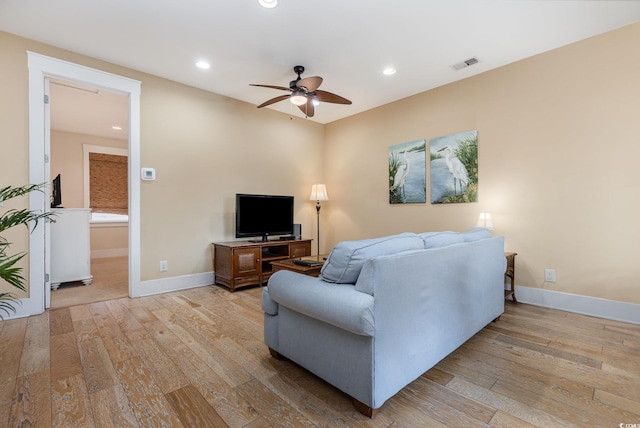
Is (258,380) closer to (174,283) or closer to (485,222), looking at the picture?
(174,283)

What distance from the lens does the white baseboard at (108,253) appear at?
5.95 m

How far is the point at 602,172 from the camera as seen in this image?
107 inches

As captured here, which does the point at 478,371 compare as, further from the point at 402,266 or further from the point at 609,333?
the point at 609,333

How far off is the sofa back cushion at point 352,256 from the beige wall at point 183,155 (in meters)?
2.76

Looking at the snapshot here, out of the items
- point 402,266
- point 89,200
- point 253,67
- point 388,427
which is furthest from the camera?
point 89,200

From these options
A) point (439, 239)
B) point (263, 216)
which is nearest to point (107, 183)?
point (263, 216)

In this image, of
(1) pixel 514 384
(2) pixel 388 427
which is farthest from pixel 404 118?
(2) pixel 388 427

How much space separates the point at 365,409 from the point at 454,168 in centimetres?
312

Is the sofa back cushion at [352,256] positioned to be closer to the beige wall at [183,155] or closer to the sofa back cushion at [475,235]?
the sofa back cushion at [475,235]

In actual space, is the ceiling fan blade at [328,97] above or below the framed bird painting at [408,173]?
above

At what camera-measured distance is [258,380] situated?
1.72 metres

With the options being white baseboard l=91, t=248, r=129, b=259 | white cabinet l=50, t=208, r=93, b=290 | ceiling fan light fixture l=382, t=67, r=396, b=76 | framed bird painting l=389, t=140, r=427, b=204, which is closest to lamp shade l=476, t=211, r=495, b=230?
framed bird painting l=389, t=140, r=427, b=204

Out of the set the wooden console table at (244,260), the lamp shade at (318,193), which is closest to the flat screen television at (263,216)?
the wooden console table at (244,260)

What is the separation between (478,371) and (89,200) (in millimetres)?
7129
